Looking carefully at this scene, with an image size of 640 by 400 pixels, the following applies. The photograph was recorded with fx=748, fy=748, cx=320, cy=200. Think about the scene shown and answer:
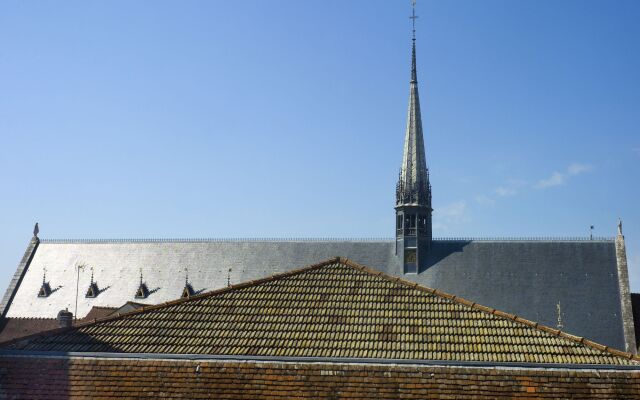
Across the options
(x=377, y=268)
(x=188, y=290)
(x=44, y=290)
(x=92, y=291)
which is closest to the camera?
(x=377, y=268)

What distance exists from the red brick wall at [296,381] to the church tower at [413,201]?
37412 millimetres

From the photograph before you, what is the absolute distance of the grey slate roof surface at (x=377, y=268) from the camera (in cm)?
5259

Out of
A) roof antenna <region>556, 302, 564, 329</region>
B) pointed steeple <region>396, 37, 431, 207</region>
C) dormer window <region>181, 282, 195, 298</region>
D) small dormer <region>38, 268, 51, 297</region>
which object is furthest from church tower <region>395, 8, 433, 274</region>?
small dormer <region>38, 268, 51, 297</region>

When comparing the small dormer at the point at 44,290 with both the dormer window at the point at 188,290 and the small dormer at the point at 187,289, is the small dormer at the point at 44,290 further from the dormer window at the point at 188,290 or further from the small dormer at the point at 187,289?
the dormer window at the point at 188,290

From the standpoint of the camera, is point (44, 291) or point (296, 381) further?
point (44, 291)

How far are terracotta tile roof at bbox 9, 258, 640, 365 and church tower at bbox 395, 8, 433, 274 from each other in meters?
33.2

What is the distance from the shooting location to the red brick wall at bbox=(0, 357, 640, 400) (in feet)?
70.4

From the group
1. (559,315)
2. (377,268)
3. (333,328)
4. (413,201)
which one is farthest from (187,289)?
(333,328)

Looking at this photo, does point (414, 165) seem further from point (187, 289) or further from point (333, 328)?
point (333, 328)

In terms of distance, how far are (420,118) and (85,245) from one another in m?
33.0

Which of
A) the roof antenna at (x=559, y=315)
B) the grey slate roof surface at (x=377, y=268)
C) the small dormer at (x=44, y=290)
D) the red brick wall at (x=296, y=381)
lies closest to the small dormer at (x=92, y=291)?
the grey slate roof surface at (x=377, y=268)

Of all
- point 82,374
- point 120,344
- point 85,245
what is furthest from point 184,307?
point 85,245

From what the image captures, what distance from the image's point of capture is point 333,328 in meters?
24.6

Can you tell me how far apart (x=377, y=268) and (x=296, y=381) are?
126 feet
